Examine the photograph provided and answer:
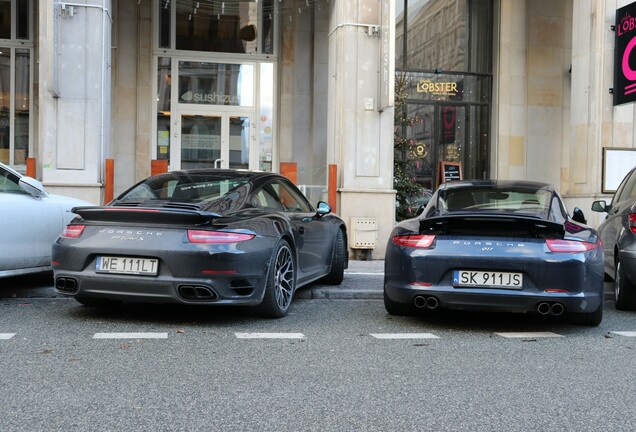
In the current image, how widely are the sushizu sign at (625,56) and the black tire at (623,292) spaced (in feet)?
18.9

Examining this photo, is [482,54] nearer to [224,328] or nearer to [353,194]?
[353,194]

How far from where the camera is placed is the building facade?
12008mm

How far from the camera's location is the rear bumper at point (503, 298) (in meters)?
5.41

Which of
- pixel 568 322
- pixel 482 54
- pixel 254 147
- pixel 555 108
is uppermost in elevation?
pixel 482 54

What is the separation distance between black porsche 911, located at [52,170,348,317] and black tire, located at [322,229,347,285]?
6.11 feet

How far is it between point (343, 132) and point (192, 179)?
5777mm

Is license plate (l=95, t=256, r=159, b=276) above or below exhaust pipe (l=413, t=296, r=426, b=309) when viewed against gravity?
above

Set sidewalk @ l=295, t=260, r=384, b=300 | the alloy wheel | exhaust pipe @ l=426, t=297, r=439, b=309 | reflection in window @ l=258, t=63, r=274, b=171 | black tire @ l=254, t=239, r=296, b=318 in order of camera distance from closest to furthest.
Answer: exhaust pipe @ l=426, t=297, r=439, b=309, black tire @ l=254, t=239, r=296, b=318, the alloy wheel, sidewalk @ l=295, t=260, r=384, b=300, reflection in window @ l=258, t=63, r=274, b=171

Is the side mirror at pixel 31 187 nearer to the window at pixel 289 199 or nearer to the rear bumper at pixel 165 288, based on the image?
the rear bumper at pixel 165 288

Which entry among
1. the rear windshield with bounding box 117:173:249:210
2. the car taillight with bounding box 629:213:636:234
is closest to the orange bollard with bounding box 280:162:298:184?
the rear windshield with bounding box 117:173:249:210

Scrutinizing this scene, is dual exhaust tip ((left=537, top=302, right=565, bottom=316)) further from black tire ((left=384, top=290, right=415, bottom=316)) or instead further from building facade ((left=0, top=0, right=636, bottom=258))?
building facade ((left=0, top=0, right=636, bottom=258))

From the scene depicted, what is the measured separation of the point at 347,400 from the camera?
3.72m

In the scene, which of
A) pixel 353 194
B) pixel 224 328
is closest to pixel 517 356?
pixel 224 328

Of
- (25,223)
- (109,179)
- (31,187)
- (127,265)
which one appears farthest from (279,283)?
(109,179)
